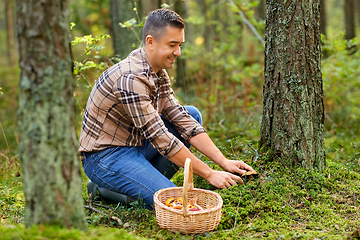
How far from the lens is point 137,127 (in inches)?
97.3

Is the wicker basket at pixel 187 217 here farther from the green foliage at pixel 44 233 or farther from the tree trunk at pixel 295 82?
the tree trunk at pixel 295 82

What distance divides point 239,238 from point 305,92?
1.43 metres

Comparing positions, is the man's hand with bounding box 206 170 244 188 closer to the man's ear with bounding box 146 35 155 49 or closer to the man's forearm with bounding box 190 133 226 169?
the man's forearm with bounding box 190 133 226 169

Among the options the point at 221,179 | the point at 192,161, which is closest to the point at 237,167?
the point at 221,179

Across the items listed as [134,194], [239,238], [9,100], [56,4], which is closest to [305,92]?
[239,238]

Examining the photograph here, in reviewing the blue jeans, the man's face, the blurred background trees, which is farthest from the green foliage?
the blurred background trees

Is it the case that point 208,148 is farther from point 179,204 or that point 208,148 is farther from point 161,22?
point 161,22

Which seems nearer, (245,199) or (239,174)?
(245,199)

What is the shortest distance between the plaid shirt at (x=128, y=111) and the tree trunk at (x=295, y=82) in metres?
0.79

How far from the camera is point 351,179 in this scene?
2.86 m

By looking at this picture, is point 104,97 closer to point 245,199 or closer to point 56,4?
A: point 56,4

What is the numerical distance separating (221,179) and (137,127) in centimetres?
87

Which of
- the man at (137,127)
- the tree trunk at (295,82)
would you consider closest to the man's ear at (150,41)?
the man at (137,127)

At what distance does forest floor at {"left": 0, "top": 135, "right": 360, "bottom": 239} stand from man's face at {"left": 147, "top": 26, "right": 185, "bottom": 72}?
121 centimetres
